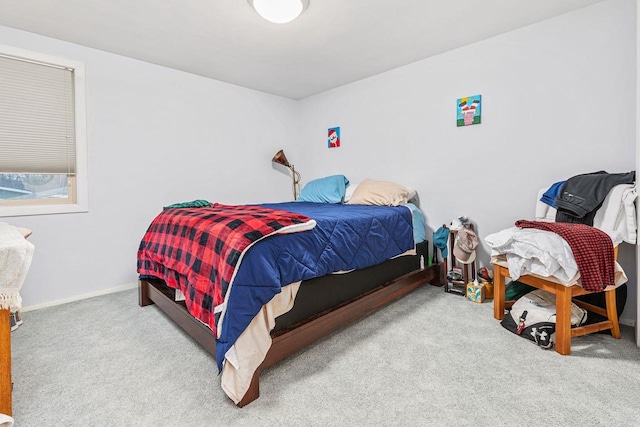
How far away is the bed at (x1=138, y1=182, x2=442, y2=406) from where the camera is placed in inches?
54.4

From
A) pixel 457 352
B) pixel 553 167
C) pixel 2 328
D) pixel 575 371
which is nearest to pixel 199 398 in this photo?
pixel 2 328

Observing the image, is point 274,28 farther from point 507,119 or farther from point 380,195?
point 507,119

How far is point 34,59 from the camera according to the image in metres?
2.46

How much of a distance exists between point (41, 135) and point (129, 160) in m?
0.65

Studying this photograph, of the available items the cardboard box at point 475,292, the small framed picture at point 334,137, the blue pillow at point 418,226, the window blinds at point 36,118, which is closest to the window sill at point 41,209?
the window blinds at point 36,118

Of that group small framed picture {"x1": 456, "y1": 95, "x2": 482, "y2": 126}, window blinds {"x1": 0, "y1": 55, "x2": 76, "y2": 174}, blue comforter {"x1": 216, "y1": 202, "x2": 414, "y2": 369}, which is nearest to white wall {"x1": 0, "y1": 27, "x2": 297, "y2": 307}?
window blinds {"x1": 0, "y1": 55, "x2": 76, "y2": 174}

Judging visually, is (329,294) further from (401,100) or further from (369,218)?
(401,100)

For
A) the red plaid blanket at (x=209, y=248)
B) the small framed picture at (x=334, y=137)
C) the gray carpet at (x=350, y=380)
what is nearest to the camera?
the gray carpet at (x=350, y=380)

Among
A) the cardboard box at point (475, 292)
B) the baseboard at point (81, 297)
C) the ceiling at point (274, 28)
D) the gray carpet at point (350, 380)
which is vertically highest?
the ceiling at point (274, 28)

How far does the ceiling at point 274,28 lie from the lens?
212cm

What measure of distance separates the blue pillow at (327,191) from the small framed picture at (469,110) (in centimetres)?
133

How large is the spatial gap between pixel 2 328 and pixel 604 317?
321 centimetres

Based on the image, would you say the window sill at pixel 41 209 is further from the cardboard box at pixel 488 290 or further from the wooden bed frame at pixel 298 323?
the cardboard box at pixel 488 290

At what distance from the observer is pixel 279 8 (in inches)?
76.0
